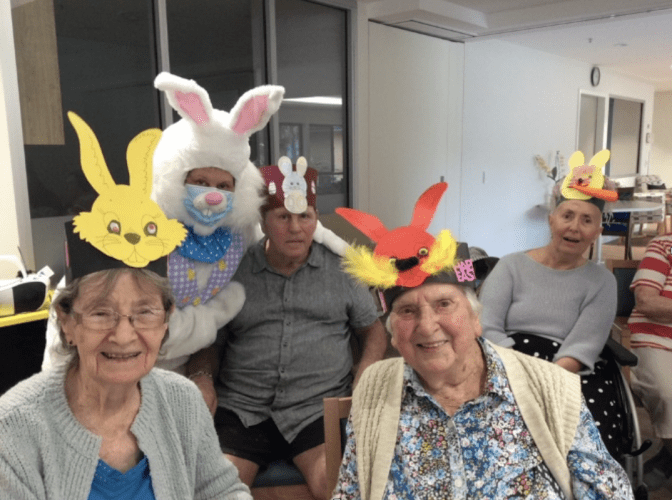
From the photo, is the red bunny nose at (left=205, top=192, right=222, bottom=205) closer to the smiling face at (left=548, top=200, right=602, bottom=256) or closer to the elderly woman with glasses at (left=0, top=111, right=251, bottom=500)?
the elderly woman with glasses at (left=0, top=111, right=251, bottom=500)

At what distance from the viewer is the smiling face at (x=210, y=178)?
1934mm

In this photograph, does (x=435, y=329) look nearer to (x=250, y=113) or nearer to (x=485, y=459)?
(x=485, y=459)

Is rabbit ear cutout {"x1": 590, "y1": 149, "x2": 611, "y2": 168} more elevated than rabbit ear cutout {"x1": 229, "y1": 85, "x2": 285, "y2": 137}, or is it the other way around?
rabbit ear cutout {"x1": 229, "y1": 85, "x2": 285, "y2": 137}

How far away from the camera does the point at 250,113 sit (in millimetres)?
1982

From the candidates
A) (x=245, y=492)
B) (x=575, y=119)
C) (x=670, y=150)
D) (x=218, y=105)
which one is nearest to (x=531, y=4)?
(x=218, y=105)

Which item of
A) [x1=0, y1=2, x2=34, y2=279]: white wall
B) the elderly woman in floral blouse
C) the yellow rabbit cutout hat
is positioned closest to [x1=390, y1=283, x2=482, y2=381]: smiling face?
the elderly woman in floral blouse

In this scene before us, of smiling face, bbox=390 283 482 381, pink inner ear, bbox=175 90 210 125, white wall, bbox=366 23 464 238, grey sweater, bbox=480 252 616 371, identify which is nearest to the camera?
smiling face, bbox=390 283 482 381

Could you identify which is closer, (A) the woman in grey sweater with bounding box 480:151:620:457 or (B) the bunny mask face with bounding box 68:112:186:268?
(B) the bunny mask face with bounding box 68:112:186:268

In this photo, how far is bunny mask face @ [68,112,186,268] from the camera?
46.4 inches

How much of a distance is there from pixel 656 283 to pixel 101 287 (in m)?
2.16

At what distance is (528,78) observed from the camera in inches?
284

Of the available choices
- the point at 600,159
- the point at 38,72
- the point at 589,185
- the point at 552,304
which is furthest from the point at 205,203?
the point at 38,72

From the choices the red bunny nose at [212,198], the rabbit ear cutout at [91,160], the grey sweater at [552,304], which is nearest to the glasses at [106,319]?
the rabbit ear cutout at [91,160]

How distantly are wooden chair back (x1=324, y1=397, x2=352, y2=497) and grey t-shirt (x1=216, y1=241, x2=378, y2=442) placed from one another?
0.45 m
